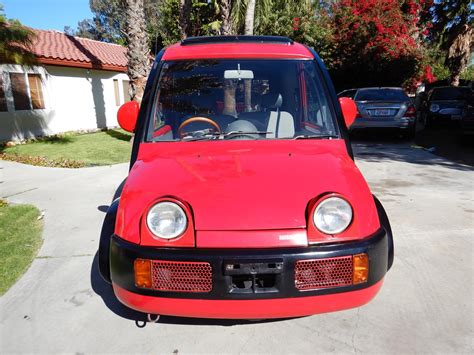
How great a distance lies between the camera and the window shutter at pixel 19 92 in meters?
12.1

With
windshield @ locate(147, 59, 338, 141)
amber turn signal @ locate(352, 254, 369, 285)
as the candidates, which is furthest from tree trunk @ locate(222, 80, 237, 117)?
amber turn signal @ locate(352, 254, 369, 285)

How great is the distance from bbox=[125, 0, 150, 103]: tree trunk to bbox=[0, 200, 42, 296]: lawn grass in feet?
20.2

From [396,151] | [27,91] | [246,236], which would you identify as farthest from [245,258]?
[27,91]

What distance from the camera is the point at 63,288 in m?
3.21

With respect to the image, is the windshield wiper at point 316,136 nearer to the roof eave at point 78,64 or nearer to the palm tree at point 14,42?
the palm tree at point 14,42

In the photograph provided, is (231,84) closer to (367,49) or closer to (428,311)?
(428,311)

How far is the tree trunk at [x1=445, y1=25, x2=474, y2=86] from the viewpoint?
2095 cm

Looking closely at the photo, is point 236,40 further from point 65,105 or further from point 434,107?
point 65,105

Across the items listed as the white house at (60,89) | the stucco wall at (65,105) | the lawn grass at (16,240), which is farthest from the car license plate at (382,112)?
the stucco wall at (65,105)

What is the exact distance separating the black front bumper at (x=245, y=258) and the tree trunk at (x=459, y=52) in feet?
75.5

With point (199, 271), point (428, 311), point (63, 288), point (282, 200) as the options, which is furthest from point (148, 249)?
point (428, 311)

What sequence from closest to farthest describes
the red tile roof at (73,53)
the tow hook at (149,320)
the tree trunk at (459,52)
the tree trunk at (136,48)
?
1. the tow hook at (149,320)
2. the tree trunk at (136,48)
3. the red tile roof at (73,53)
4. the tree trunk at (459,52)

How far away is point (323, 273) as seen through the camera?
207 cm

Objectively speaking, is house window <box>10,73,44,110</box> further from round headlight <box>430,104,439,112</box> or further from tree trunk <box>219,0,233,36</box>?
round headlight <box>430,104,439,112</box>
